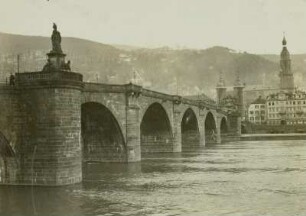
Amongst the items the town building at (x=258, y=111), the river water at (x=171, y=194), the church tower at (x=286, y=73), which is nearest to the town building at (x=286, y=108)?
the town building at (x=258, y=111)

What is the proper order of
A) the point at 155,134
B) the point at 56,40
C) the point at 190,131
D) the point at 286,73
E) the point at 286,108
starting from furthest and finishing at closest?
1. the point at 286,73
2. the point at 286,108
3. the point at 190,131
4. the point at 155,134
5. the point at 56,40

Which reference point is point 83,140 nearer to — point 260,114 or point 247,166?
point 247,166

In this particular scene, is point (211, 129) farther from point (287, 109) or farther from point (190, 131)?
point (287, 109)

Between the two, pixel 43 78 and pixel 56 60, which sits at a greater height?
pixel 56 60

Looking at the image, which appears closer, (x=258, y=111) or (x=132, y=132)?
(x=132, y=132)

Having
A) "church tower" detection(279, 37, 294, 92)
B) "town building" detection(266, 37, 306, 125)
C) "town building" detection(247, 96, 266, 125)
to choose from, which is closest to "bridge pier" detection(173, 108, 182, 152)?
"town building" detection(266, 37, 306, 125)

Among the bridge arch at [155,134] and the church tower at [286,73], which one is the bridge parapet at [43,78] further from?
the church tower at [286,73]

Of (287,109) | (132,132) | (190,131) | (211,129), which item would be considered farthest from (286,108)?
(132,132)
